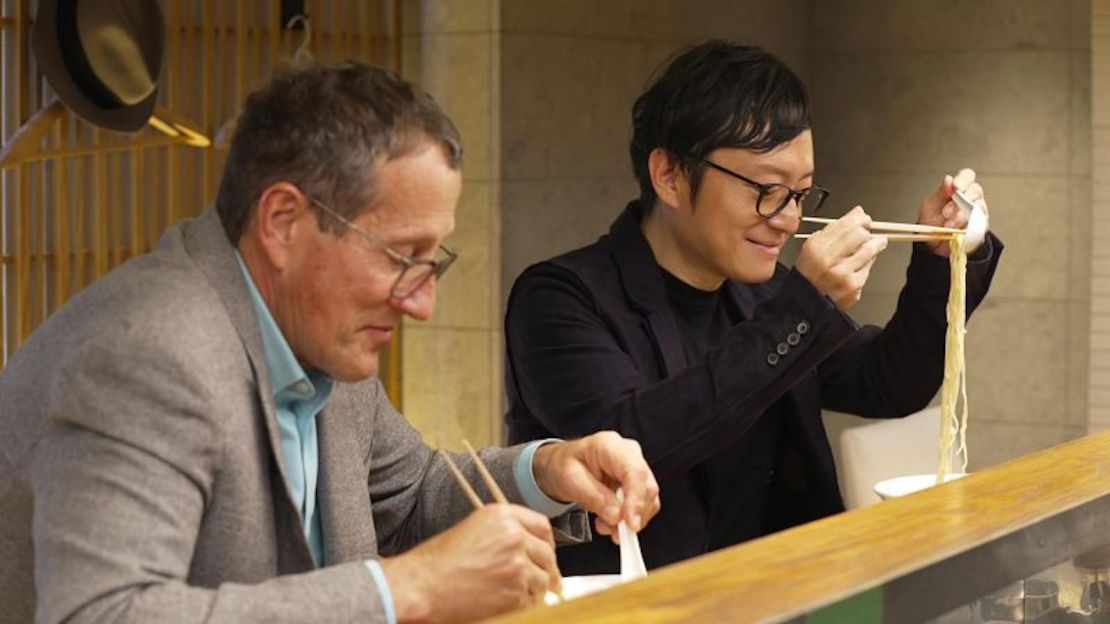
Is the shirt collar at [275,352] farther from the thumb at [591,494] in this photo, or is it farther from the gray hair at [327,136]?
the thumb at [591,494]

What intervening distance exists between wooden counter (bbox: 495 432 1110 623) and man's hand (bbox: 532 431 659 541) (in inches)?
15.9

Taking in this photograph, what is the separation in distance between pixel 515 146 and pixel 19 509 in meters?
3.67

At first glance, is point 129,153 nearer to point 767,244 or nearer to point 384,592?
point 767,244

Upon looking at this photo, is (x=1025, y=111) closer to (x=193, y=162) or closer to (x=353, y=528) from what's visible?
(x=193, y=162)

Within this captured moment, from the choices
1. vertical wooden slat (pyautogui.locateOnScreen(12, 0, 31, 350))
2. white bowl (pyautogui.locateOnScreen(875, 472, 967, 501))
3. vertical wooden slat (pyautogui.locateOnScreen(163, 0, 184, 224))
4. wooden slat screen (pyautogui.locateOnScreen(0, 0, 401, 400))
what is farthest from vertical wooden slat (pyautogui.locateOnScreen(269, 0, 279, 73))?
white bowl (pyautogui.locateOnScreen(875, 472, 967, 501))

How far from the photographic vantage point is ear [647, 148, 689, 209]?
10.3 ft

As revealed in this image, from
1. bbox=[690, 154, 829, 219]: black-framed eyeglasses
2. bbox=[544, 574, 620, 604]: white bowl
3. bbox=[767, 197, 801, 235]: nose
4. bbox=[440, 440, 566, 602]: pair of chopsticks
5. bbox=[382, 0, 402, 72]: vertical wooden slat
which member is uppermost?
bbox=[382, 0, 402, 72]: vertical wooden slat

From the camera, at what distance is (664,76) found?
3154 millimetres

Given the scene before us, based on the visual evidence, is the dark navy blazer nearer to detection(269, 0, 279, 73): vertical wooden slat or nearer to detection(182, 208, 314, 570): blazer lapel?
detection(182, 208, 314, 570): blazer lapel

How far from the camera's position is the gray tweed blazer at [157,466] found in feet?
5.81

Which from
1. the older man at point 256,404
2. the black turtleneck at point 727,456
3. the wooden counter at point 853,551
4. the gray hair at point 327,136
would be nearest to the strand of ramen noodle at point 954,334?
the black turtleneck at point 727,456

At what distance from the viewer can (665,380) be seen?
2996 millimetres

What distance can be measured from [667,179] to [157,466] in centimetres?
153

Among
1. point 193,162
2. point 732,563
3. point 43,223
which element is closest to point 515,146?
point 193,162
